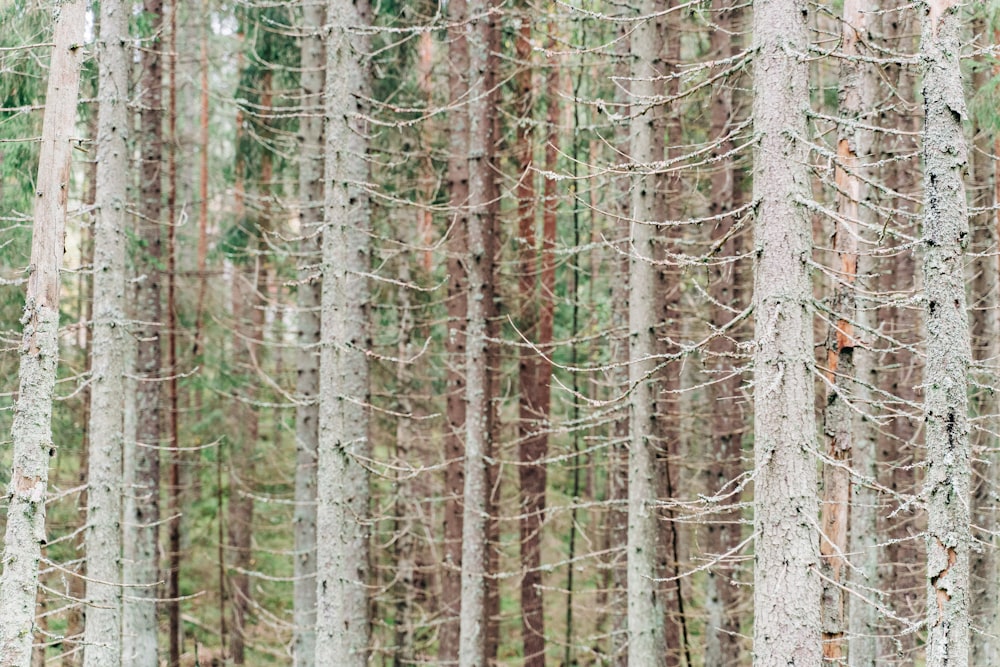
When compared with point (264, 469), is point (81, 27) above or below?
above

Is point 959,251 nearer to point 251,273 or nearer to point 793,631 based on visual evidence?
point 793,631

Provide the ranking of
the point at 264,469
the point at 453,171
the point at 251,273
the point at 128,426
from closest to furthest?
the point at 453,171, the point at 128,426, the point at 264,469, the point at 251,273

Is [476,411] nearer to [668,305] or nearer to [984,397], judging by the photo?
[668,305]

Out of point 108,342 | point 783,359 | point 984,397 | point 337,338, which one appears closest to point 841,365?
point 783,359

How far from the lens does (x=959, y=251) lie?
630 cm

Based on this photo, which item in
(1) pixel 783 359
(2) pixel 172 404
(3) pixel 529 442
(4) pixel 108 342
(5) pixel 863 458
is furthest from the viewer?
(2) pixel 172 404

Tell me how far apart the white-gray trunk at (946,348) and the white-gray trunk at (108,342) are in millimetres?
7654

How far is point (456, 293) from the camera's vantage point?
1235 cm

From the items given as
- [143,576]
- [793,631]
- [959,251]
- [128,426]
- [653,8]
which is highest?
[653,8]

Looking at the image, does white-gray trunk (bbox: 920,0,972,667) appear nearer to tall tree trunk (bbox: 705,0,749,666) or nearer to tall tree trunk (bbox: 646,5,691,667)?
tall tree trunk (bbox: 646,5,691,667)

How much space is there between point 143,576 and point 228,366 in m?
6.11

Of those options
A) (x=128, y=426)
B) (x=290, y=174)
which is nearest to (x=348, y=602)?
(x=128, y=426)

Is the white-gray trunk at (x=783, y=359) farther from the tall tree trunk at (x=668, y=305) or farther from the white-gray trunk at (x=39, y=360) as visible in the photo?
the white-gray trunk at (x=39, y=360)

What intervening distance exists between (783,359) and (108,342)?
694 cm
